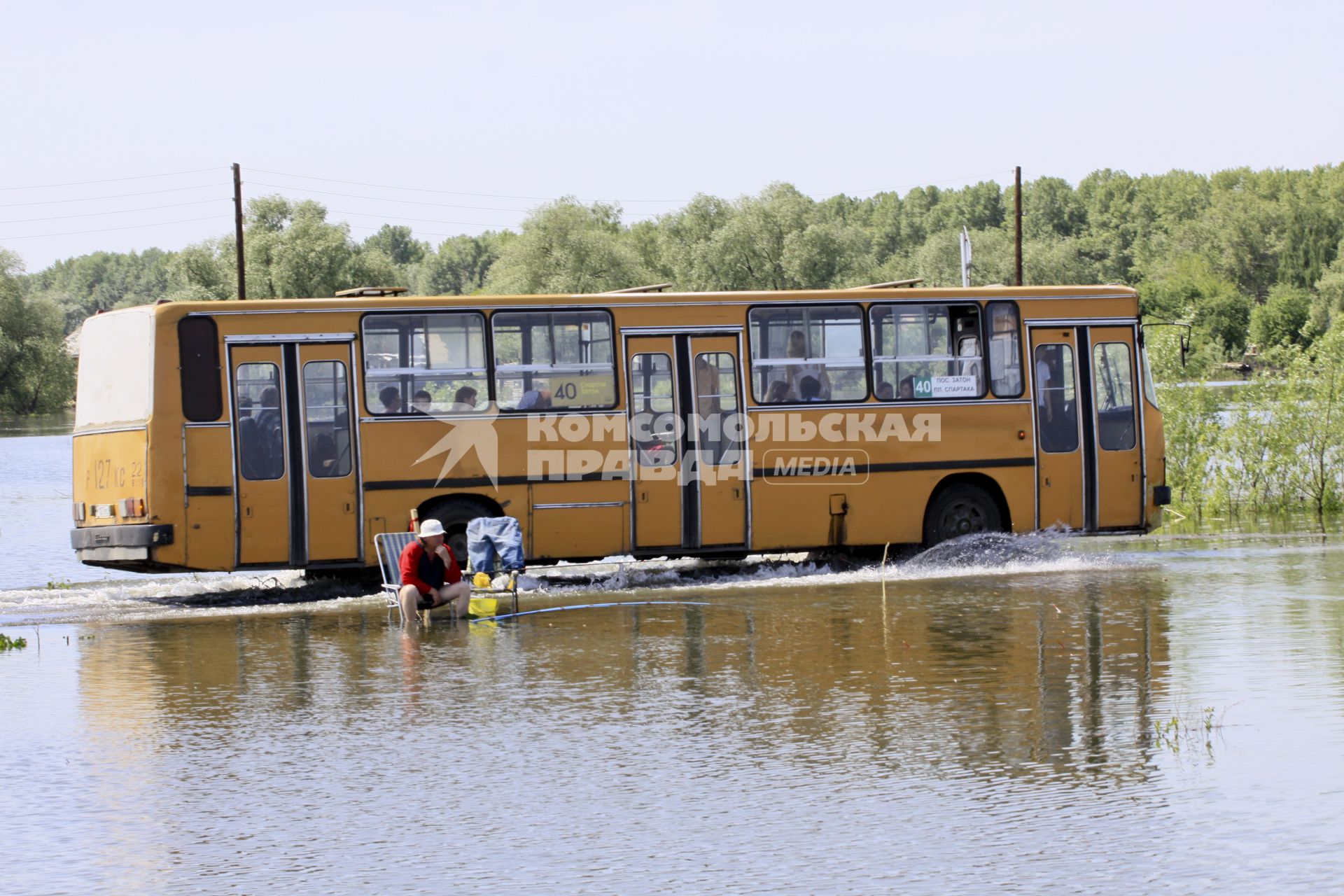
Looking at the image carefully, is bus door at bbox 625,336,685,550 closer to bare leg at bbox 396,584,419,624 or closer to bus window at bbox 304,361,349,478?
bus window at bbox 304,361,349,478

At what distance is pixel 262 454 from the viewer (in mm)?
16750

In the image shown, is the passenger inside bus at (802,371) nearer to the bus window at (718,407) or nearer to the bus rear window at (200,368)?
the bus window at (718,407)

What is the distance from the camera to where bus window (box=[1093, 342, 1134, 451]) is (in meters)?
18.7

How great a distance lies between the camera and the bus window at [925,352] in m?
18.3

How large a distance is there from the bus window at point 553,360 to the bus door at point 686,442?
1.13 ft

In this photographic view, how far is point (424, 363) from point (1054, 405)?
Answer: 733cm

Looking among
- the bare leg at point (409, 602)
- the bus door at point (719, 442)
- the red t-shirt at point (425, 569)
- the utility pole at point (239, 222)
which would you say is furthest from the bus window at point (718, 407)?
the utility pole at point (239, 222)

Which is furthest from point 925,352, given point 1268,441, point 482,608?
point 1268,441

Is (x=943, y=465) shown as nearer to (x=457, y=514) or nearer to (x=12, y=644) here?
(x=457, y=514)

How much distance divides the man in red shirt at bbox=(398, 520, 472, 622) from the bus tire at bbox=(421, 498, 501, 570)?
172cm

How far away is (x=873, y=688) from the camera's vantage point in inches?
439

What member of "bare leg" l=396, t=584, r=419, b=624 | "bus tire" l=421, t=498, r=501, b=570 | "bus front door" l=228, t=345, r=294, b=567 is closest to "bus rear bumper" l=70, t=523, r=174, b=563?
"bus front door" l=228, t=345, r=294, b=567

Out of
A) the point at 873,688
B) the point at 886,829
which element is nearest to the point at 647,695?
the point at 873,688

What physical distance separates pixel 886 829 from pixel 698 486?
1024 centimetres
